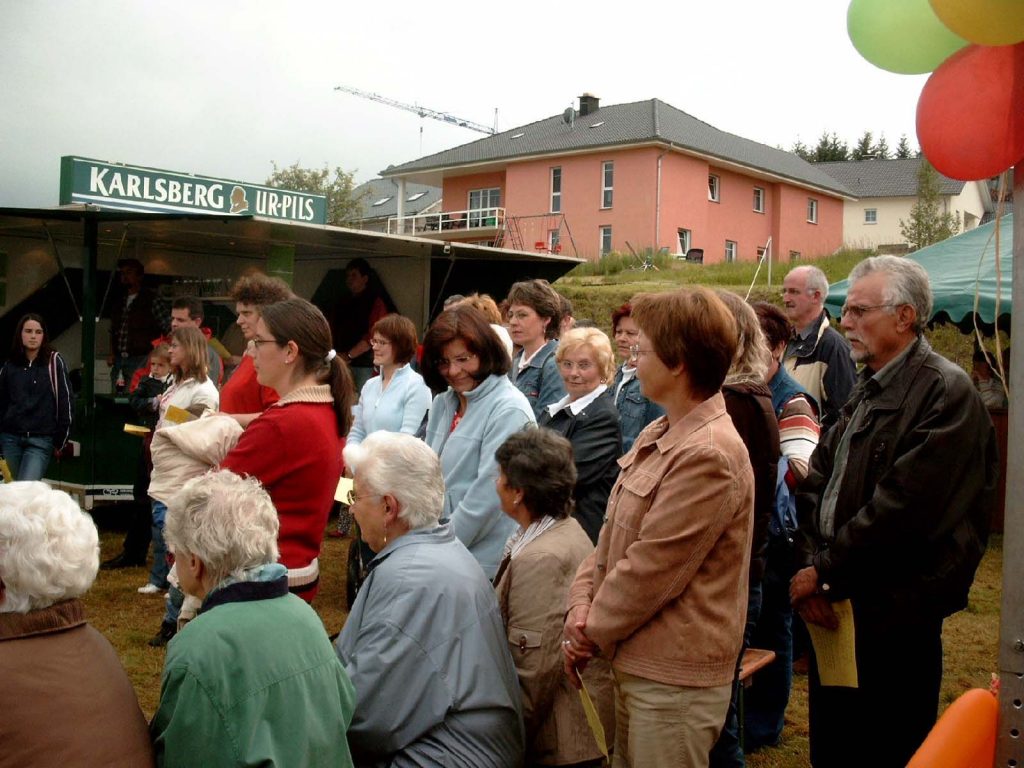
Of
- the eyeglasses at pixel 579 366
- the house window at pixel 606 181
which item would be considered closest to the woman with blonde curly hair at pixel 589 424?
the eyeglasses at pixel 579 366

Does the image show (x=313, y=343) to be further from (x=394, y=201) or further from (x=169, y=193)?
(x=394, y=201)

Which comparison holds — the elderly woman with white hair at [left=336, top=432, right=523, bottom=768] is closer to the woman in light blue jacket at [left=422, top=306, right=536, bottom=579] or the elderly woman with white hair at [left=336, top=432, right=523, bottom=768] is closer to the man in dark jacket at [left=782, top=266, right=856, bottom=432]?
the woman in light blue jacket at [left=422, top=306, right=536, bottom=579]

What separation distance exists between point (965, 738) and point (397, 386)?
4.33 metres

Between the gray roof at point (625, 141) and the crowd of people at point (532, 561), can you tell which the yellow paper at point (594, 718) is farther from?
the gray roof at point (625, 141)

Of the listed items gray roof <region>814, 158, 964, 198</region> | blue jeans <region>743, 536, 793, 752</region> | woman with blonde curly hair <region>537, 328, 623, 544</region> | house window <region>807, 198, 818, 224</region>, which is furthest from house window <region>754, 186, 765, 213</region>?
blue jeans <region>743, 536, 793, 752</region>

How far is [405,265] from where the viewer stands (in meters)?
10.4

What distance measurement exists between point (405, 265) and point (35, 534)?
8.37 metres

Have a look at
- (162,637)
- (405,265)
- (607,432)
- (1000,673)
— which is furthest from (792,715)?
(405,265)

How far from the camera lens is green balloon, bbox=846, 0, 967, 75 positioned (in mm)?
2768

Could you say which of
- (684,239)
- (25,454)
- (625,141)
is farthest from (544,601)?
(684,239)

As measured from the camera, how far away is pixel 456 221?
41.5 metres

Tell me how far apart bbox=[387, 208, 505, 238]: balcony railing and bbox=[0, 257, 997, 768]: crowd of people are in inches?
1388

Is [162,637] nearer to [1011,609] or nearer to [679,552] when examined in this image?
[679,552]

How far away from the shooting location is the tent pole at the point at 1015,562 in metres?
2.38
